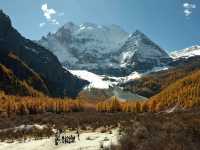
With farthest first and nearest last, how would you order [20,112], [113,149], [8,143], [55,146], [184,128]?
[20,112]
[8,143]
[55,146]
[184,128]
[113,149]

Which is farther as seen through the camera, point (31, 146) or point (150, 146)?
point (31, 146)

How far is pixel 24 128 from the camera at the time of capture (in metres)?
64.7

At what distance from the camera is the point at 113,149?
3164 cm

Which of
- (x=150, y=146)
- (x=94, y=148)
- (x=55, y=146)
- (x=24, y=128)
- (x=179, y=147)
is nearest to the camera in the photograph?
(x=179, y=147)

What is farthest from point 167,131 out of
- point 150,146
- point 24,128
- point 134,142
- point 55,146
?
point 24,128

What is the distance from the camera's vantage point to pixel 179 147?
87.5 ft

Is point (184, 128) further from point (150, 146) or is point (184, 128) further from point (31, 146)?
point (31, 146)

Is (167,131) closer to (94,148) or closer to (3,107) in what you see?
(94,148)

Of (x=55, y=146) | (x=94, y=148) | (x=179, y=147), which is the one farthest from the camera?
(x=55, y=146)

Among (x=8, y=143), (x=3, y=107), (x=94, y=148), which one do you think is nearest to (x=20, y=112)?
(x=3, y=107)

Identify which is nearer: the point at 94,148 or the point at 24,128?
the point at 94,148

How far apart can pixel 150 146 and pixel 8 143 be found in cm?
2731

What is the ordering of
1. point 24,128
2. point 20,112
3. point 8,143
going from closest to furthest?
point 8,143, point 24,128, point 20,112

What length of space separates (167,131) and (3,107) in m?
167
